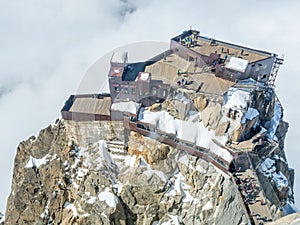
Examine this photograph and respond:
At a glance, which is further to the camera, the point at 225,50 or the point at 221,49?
the point at 221,49

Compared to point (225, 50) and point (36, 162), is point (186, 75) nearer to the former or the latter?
point (225, 50)

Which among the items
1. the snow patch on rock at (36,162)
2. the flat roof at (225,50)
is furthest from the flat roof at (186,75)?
the snow patch on rock at (36,162)

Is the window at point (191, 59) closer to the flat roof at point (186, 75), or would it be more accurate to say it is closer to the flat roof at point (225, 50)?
the flat roof at point (186, 75)

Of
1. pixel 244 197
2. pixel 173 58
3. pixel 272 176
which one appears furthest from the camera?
pixel 173 58

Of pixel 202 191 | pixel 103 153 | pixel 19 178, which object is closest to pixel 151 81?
pixel 103 153

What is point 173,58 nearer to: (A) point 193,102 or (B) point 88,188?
(A) point 193,102

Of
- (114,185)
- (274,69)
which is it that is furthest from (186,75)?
(114,185)
